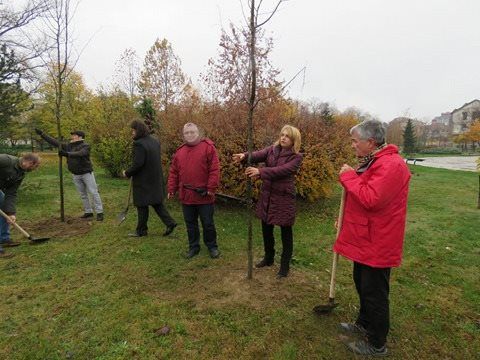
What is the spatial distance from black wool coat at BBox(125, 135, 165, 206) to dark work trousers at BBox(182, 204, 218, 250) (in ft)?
3.30

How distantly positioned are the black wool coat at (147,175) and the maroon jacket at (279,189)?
223 centimetres

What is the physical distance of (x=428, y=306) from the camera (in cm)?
354

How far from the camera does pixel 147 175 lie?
530 centimetres

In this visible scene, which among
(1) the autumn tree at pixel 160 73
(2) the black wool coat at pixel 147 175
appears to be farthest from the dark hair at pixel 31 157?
(1) the autumn tree at pixel 160 73

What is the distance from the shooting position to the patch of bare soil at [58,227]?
581 cm

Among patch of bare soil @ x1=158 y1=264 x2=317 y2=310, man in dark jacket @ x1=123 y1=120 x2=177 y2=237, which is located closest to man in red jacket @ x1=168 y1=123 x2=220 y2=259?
patch of bare soil @ x1=158 y1=264 x2=317 y2=310

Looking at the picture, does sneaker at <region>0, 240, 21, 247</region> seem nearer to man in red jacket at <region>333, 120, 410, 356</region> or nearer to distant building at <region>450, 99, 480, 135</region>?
man in red jacket at <region>333, 120, 410, 356</region>

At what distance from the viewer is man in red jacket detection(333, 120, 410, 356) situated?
2.34 metres

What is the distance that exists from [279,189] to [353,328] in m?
1.67

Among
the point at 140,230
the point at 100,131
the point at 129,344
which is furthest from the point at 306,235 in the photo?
the point at 100,131

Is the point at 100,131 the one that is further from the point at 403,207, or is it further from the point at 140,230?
the point at 403,207

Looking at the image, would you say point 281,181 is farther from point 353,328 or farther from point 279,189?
point 353,328

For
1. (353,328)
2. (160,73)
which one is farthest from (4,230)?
(160,73)

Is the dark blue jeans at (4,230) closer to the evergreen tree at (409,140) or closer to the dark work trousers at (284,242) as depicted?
the dark work trousers at (284,242)
